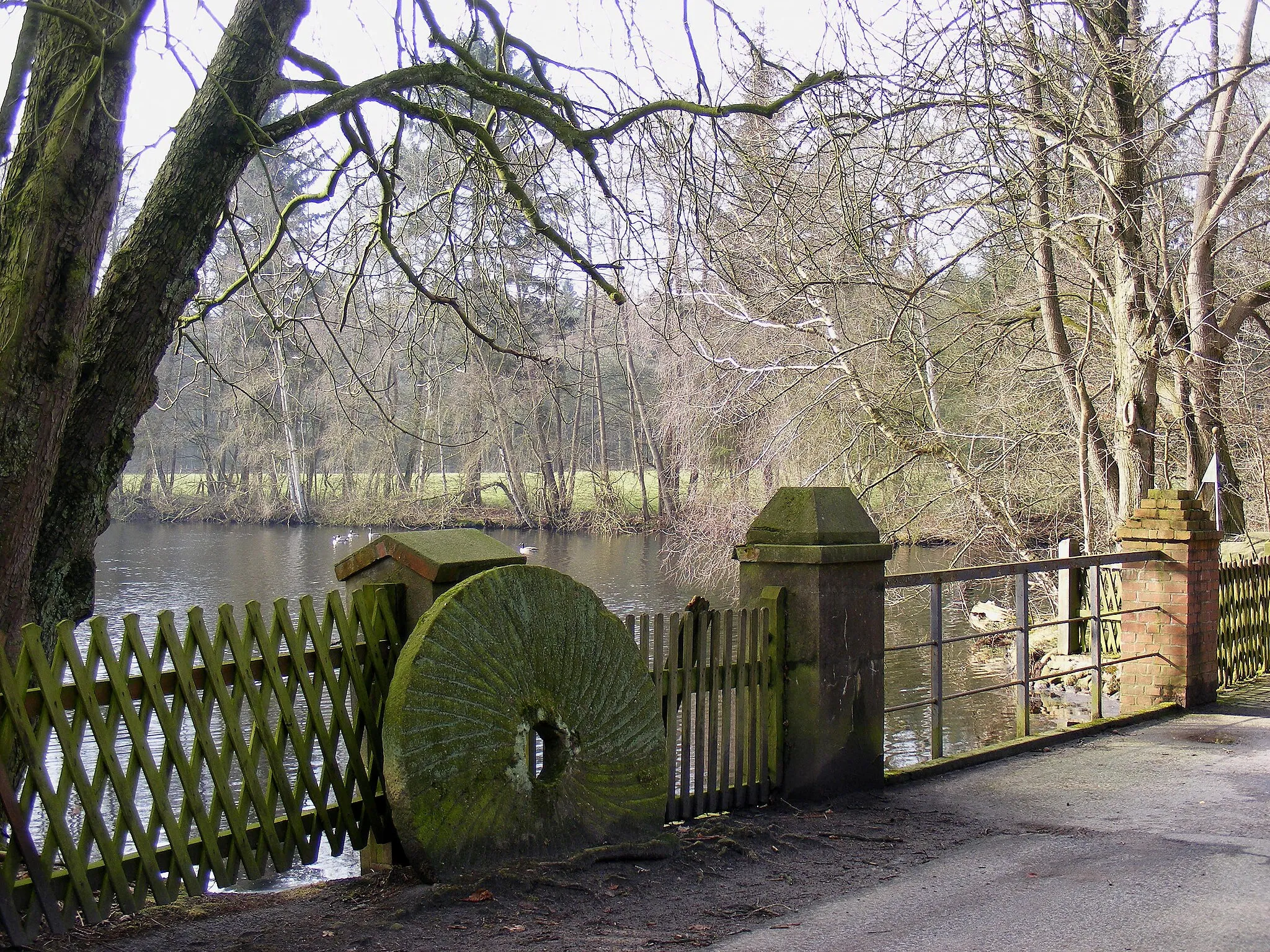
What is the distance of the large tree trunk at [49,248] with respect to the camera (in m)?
4.44

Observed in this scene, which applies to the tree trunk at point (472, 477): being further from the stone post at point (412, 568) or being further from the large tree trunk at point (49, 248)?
the large tree trunk at point (49, 248)

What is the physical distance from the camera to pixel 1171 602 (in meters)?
8.94

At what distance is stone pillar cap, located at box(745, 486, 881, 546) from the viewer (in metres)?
6.13

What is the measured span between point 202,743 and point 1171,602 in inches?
291

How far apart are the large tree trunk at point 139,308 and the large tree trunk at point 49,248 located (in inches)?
13.2

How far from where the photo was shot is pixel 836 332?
16953 millimetres

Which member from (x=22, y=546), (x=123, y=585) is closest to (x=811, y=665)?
Result: (x=22, y=546)

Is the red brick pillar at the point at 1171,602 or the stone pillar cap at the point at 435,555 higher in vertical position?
the stone pillar cap at the point at 435,555

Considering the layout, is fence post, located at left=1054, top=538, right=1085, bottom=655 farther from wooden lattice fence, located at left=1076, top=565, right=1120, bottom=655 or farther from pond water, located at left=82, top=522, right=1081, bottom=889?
pond water, located at left=82, top=522, right=1081, bottom=889

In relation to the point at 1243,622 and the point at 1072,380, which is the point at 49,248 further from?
the point at 1072,380

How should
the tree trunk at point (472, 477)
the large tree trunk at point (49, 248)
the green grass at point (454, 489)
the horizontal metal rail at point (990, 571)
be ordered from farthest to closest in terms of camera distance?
the green grass at point (454, 489) → the tree trunk at point (472, 477) → the horizontal metal rail at point (990, 571) → the large tree trunk at point (49, 248)

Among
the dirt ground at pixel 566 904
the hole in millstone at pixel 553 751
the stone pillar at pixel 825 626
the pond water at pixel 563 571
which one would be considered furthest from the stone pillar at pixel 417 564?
the pond water at pixel 563 571

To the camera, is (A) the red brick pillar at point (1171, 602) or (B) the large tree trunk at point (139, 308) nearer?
(B) the large tree trunk at point (139, 308)

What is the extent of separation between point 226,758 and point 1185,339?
1163 centimetres
